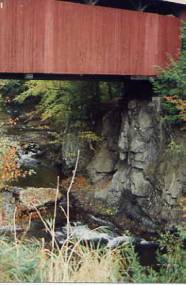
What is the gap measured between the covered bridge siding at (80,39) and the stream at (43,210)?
258cm

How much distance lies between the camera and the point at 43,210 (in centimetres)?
987

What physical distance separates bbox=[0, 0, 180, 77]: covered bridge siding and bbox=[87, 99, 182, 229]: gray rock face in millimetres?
1076

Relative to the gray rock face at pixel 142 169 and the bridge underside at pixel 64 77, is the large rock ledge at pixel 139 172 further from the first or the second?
the bridge underside at pixel 64 77

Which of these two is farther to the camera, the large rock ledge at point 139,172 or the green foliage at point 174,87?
the large rock ledge at point 139,172

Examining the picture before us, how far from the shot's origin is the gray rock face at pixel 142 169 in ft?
30.3

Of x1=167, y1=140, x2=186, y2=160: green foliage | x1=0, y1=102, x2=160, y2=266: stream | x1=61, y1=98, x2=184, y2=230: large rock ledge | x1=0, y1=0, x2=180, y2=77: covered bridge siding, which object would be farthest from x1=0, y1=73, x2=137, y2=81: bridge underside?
x1=0, y1=102, x2=160, y2=266: stream

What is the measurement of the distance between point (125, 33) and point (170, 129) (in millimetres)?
1971

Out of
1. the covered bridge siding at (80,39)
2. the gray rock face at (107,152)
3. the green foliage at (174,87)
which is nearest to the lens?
the covered bridge siding at (80,39)

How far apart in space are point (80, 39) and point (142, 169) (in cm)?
285

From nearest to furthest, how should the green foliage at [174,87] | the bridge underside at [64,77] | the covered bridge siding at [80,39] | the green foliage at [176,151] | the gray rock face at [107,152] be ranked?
the covered bridge siding at [80,39]
the bridge underside at [64,77]
the green foliage at [174,87]
the green foliage at [176,151]
the gray rock face at [107,152]

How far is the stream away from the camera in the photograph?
27.8 feet

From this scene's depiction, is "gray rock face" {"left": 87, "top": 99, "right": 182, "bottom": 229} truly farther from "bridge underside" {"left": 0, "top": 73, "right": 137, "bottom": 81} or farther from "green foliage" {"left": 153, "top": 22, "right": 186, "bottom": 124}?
"bridge underside" {"left": 0, "top": 73, "right": 137, "bottom": 81}

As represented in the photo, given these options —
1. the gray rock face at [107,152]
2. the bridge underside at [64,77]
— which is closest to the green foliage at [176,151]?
the bridge underside at [64,77]

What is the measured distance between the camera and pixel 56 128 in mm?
13469
